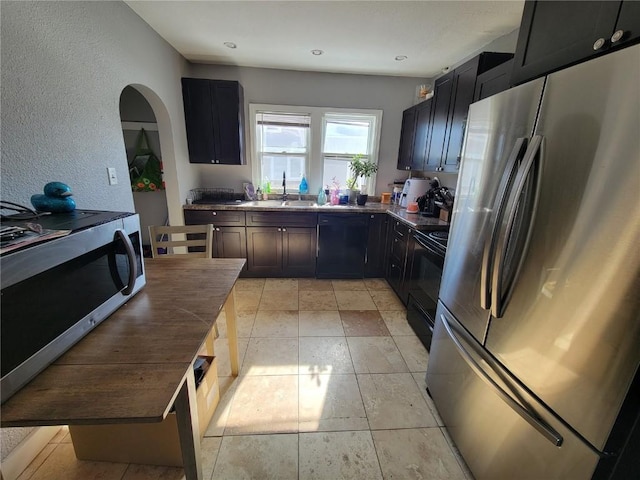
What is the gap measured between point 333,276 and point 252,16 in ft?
8.79

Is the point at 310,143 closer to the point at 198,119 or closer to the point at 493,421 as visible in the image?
the point at 198,119

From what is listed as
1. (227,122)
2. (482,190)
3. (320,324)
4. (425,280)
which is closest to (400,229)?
(425,280)

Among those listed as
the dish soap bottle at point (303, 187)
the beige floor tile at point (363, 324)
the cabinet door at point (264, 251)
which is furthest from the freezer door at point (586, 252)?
the dish soap bottle at point (303, 187)

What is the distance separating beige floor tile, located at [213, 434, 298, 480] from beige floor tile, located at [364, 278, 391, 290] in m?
2.03

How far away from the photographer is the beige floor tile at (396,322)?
239 centimetres

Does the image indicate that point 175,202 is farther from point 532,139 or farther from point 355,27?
point 532,139

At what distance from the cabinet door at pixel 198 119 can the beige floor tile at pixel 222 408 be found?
98.2 inches

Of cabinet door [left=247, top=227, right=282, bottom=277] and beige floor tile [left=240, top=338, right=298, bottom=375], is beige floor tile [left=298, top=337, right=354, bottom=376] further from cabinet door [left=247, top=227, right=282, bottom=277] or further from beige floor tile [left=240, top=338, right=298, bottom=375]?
cabinet door [left=247, top=227, right=282, bottom=277]

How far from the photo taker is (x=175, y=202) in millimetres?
2955

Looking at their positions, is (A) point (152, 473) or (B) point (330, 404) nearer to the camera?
(A) point (152, 473)

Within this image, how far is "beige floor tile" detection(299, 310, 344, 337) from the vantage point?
2.32 metres

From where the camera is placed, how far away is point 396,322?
2525 mm

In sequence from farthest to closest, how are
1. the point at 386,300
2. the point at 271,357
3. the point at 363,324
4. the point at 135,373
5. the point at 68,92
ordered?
1. the point at 386,300
2. the point at 363,324
3. the point at 271,357
4. the point at 68,92
5. the point at 135,373

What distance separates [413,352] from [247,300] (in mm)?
1697
